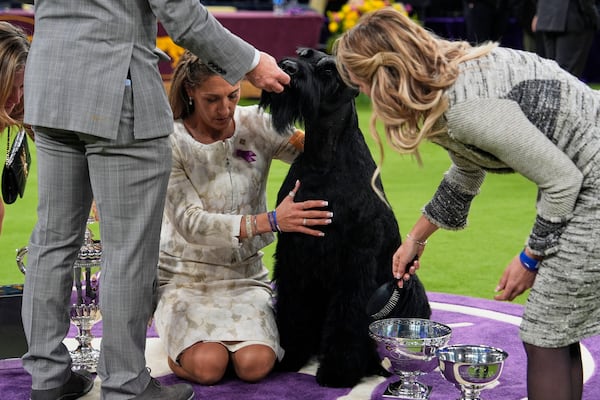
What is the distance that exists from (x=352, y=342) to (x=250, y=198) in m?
0.57

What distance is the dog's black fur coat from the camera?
280cm

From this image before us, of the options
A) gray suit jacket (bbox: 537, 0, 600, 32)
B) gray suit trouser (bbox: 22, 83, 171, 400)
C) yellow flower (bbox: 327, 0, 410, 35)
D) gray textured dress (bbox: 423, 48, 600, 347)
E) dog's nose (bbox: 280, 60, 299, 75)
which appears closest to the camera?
gray textured dress (bbox: 423, 48, 600, 347)

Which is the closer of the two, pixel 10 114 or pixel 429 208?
pixel 429 208

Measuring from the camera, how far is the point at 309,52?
9.18 feet

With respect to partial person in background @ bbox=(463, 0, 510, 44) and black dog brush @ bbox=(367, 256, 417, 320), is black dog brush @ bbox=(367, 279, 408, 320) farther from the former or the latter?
partial person in background @ bbox=(463, 0, 510, 44)

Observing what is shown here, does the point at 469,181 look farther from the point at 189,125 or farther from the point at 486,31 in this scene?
the point at 486,31

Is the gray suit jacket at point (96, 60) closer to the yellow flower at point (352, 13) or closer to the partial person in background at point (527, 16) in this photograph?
the yellow flower at point (352, 13)

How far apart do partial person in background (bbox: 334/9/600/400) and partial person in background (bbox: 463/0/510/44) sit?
327 inches

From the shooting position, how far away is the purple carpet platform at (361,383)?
2.82 m

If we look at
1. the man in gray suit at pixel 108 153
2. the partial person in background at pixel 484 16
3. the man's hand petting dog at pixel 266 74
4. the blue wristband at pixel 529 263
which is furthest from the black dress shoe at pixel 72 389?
the partial person in background at pixel 484 16

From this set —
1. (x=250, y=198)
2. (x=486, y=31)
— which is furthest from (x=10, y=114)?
(x=486, y=31)

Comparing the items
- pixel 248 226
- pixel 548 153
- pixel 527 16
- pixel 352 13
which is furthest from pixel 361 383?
pixel 527 16

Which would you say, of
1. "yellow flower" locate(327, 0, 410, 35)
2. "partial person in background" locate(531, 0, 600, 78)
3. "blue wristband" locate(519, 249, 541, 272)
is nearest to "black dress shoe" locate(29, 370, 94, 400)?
"blue wristband" locate(519, 249, 541, 272)

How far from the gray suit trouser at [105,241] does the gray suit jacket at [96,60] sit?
0.05 metres
